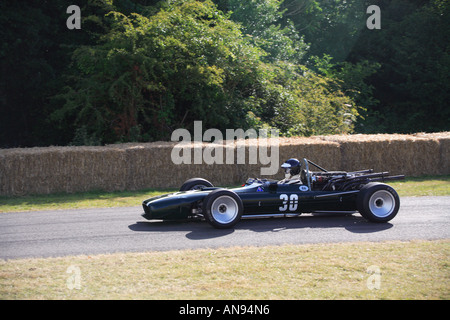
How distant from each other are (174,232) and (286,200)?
2.29 m

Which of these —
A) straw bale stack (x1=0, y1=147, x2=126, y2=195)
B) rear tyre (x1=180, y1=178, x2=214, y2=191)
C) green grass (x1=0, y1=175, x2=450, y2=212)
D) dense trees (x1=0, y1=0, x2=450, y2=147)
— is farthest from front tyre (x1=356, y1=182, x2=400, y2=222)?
dense trees (x1=0, y1=0, x2=450, y2=147)

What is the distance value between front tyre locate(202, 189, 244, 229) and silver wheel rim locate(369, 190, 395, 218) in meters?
2.63

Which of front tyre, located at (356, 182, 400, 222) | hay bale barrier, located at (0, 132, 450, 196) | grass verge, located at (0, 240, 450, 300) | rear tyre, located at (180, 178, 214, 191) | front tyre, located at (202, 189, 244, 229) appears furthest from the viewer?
hay bale barrier, located at (0, 132, 450, 196)

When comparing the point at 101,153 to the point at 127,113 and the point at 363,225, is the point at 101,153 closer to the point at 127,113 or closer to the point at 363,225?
the point at 127,113

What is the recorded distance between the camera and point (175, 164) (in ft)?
48.6

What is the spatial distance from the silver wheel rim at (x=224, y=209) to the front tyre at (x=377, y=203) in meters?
2.49

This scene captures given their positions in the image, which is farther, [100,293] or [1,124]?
[1,124]

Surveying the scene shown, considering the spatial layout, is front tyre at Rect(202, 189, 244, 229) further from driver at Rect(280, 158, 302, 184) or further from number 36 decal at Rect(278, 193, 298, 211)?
driver at Rect(280, 158, 302, 184)

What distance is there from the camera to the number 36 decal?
364 inches

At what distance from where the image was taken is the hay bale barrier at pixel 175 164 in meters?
13.8

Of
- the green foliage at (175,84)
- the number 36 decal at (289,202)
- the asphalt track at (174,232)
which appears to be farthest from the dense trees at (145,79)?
the number 36 decal at (289,202)

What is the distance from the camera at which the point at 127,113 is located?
17.8 metres

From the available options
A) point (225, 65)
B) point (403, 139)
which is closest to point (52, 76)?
point (225, 65)
